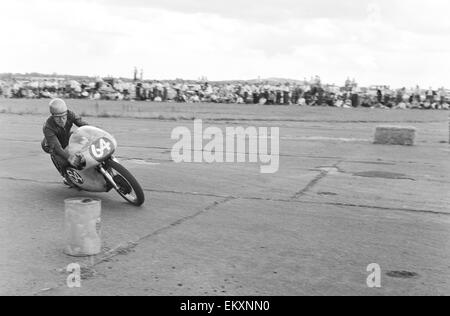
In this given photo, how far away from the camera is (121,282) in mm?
5156

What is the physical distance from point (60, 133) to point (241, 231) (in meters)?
3.41

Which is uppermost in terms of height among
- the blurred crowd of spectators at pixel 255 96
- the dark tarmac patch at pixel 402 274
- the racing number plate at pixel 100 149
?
the blurred crowd of spectators at pixel 255 96

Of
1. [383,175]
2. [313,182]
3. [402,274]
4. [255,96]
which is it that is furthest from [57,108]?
[255,96]

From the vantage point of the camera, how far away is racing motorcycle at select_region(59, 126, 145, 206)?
830cm

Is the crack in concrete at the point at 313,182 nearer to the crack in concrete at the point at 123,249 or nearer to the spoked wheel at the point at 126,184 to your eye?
the crack in concrete at the point at 123,249

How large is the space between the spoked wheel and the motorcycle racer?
18.4 inches

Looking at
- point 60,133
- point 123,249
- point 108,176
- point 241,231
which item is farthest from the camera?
point 60,133

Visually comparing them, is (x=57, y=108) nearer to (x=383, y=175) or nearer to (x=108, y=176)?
(x=108, y=176)

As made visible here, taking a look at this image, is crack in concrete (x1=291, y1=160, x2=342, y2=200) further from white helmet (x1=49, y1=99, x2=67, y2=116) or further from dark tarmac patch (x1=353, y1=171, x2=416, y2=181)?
white helmet (x1=49, y1=99, x2=67, y2=116)

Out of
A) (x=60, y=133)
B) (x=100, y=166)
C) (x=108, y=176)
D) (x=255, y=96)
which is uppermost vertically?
(x=255, y=96)

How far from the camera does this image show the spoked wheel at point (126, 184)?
8266 millimetres

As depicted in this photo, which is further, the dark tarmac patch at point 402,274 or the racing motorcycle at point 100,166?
the racing motorcycle at point 100,166

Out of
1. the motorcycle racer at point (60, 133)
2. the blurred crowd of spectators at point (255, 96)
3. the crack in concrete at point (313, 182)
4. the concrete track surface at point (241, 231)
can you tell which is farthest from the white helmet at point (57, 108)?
the blurred crowd of spectators at point (255, 96)

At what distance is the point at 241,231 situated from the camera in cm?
711
